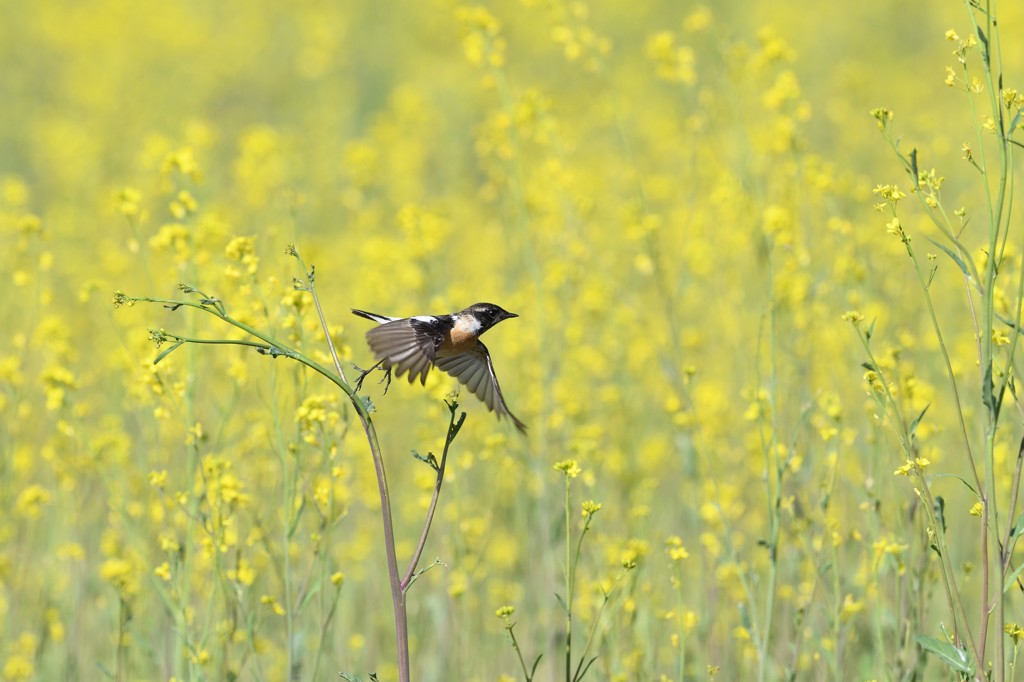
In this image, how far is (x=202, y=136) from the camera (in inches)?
286

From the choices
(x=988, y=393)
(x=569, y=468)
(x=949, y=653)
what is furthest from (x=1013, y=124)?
(x=569, y=468)

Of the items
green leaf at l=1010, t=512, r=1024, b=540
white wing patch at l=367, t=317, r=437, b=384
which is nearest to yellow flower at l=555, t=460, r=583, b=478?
white wing patch at l=367, t=317, r=437, b=384

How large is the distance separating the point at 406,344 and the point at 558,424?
2.39 m

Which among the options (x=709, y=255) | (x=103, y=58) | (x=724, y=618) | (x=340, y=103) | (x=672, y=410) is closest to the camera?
(x=672, y=410)

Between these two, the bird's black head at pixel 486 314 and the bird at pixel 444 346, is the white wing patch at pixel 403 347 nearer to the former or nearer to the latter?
the bird at pixel 444 346

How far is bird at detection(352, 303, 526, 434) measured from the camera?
9.17ft

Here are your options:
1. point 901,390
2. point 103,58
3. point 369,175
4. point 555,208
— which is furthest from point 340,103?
point 901,390

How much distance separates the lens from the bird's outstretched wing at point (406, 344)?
2771 mm

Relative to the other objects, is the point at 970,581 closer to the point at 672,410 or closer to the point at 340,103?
the point at 672,410

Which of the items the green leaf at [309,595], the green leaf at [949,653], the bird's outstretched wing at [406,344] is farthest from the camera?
the green leaf at [309,595]

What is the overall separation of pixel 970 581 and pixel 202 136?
16.5 ft

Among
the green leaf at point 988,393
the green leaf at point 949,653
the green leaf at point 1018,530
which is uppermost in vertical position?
the green leaf at point 988,393

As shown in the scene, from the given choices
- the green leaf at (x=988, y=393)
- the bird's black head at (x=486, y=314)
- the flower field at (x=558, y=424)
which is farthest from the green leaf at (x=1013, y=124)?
the bird's black head at (x=486, y=314)

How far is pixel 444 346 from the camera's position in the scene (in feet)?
10.2
